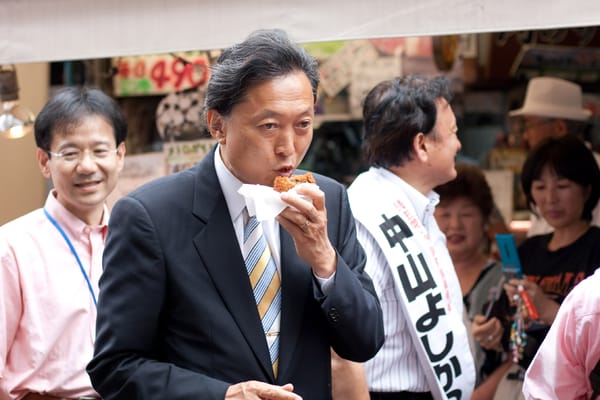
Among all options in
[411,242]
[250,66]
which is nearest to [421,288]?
[411,242]

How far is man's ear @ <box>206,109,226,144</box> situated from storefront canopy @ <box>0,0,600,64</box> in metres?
1.10

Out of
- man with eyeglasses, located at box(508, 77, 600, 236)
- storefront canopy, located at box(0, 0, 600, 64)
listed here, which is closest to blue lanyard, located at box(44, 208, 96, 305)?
storefront canopy, located at box(0, 0, 600, 64)

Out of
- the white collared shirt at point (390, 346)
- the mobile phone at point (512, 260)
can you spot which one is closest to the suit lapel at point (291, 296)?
the white collared shirt at point (390, 346)

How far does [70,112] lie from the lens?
408 cm

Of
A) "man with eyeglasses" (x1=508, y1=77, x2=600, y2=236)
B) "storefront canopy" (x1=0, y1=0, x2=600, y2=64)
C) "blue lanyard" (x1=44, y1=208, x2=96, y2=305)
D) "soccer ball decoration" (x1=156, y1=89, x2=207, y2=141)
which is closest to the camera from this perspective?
"storefront canopy" (x1=0, y1=0, x2=600, y2=64)

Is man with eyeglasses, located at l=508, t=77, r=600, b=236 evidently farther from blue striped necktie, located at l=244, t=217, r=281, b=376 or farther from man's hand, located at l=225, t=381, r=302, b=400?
man's hand, located at l=225, t=381, r=302, b=400

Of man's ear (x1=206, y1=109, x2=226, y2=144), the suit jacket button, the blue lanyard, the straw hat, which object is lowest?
the blue lanyard

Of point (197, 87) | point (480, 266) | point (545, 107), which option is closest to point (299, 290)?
point (480, 266)

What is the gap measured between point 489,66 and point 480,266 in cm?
199

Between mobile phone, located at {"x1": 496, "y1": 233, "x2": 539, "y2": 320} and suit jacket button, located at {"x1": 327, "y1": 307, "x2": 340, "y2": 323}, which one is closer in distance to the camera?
suit jacket button, located at {"x1": 327, "y1": 307, "x2": 340, "y2": 323}

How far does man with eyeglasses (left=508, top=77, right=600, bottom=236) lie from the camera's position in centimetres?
611

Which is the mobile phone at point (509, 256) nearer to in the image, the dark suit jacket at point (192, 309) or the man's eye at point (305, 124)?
the dark suit jacket at point (192, 309)

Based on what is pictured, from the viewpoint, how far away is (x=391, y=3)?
12.0 feet

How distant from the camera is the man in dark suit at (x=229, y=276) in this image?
101 inches
